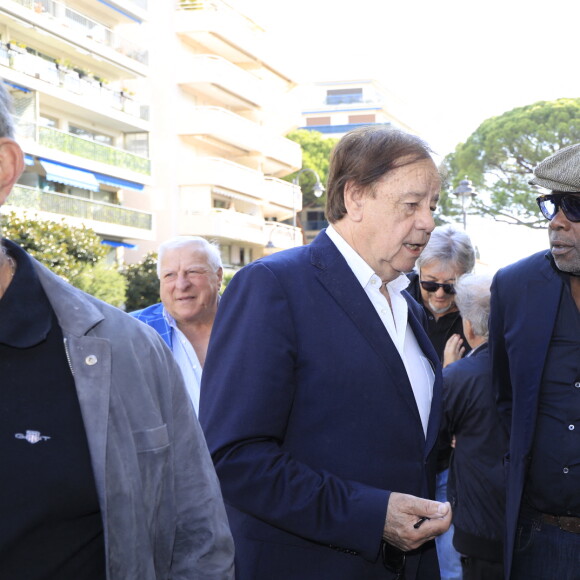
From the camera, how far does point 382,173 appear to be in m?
3.34

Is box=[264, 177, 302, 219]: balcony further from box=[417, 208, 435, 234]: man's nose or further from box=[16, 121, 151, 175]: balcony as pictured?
box=[417, 208, 435, 234]: man's nose

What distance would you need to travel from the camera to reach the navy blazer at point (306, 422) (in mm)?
3004

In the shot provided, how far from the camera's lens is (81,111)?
1548 inches

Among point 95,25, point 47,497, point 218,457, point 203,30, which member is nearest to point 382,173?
point 218,457

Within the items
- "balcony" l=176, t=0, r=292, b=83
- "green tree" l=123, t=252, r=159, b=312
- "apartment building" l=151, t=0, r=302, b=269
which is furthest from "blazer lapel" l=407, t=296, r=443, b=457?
"balcony" l=176, t=0, r=292, b=83

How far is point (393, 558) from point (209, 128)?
4656 cm

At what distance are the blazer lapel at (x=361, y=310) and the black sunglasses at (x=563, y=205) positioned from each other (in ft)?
4.23

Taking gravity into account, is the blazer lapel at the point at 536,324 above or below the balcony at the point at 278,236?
below

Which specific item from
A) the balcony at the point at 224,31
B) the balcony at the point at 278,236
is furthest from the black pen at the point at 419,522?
the balcony at the point at 278,236

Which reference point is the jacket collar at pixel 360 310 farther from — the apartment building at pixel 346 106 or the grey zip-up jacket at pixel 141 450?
the apartment building at pixel 346 106

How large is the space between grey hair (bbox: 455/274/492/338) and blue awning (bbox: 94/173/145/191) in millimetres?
35200

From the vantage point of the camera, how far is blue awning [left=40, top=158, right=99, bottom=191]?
119 feet

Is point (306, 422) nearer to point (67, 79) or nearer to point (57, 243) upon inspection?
point (57, 243)

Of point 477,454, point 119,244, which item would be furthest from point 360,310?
point 119,244
